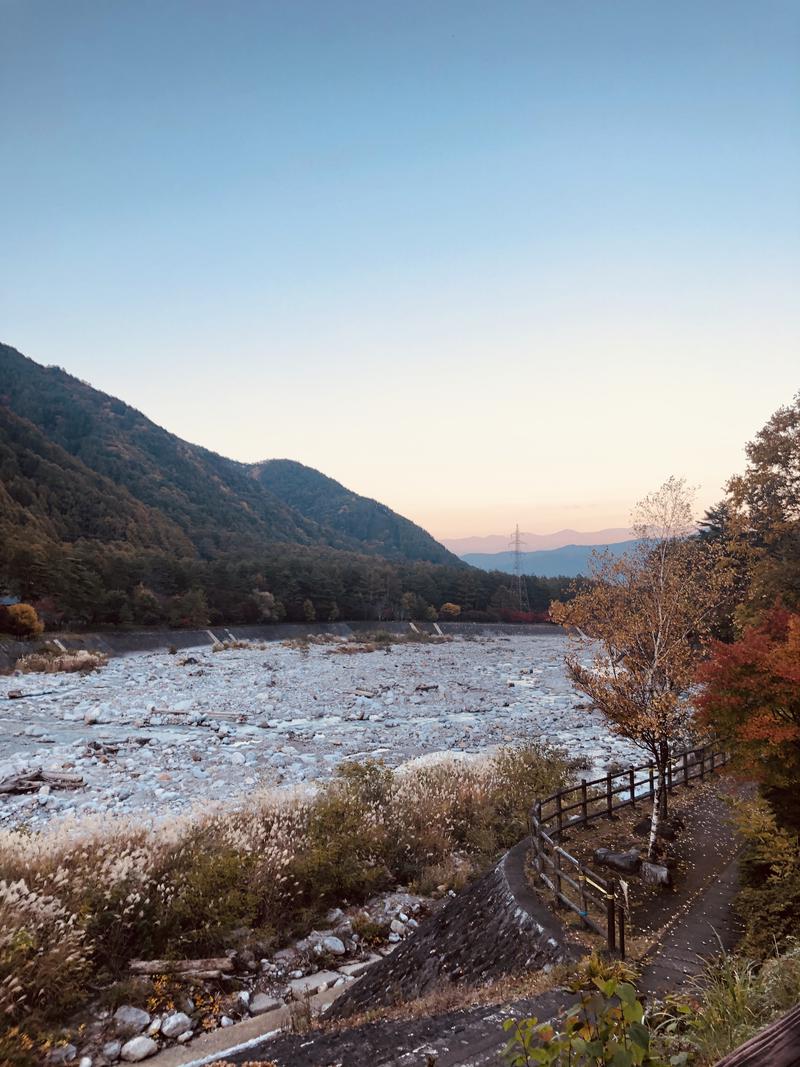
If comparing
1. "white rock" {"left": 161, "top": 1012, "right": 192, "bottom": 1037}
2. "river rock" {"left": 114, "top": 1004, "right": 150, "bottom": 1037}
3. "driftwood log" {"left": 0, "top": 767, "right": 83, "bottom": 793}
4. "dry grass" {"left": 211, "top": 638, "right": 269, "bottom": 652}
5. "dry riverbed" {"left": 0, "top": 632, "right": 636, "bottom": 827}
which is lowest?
"dry grass" {"left": 211, "top": 638, "right": 269, "bottom": 652}

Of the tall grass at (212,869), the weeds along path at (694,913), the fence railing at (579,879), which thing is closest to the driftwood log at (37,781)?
the tall grass at (212,869)

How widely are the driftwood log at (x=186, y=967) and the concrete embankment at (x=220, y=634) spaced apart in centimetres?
3917

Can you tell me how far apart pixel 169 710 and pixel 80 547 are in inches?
1991

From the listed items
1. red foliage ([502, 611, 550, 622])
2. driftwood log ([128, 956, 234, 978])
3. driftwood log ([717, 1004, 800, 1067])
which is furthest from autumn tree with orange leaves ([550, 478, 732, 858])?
red foliage ([502, 611, 550, 622])

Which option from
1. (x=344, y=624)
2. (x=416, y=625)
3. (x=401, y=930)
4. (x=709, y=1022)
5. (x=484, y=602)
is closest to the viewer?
(x=709, y=1022)

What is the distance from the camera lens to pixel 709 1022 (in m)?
4.62

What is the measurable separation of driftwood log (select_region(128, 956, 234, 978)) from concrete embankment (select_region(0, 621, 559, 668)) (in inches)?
1542

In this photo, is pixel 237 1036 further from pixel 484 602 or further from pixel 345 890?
pixel 484 602

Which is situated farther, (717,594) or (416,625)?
(416,625)

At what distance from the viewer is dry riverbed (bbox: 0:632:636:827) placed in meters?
17.2

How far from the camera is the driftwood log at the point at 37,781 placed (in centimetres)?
1600

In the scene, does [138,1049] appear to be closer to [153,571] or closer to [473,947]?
[473,947]

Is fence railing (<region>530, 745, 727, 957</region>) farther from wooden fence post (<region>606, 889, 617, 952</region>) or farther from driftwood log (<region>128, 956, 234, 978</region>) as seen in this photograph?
driftwood log (<region>128, 956, 234, 978</region>)

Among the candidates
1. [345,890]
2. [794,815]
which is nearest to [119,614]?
[345,890]
